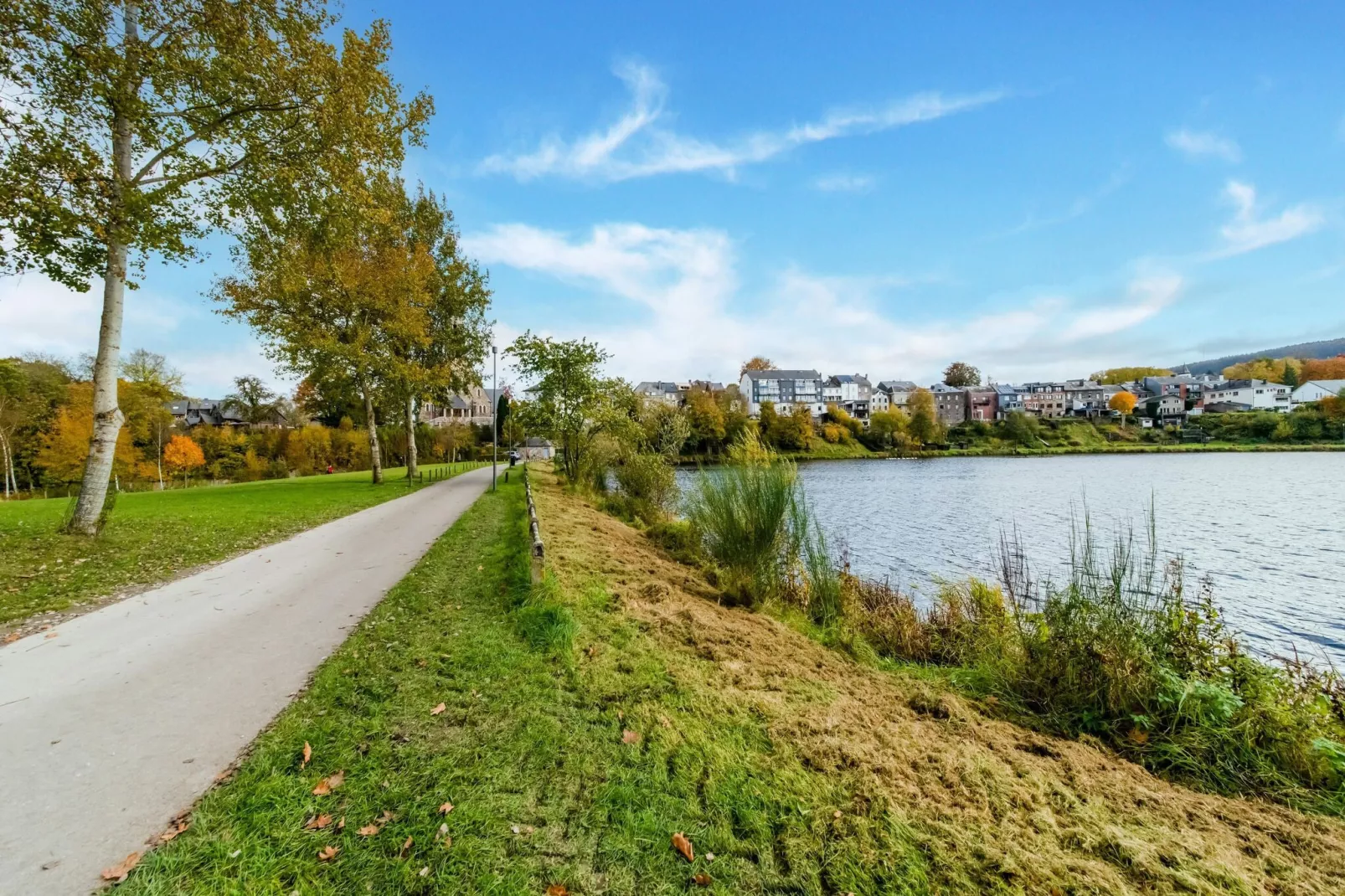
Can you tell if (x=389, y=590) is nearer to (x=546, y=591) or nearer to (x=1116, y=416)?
(x=546, y=591)

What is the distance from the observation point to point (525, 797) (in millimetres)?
3309

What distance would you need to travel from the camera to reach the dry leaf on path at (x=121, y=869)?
8.49 feet

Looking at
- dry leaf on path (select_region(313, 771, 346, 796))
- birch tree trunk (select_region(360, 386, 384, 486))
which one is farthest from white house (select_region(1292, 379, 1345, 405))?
dry leaf on path (select_region(313, 771, 346, 796))

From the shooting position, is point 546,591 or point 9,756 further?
point 546,591

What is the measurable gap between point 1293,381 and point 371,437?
174m

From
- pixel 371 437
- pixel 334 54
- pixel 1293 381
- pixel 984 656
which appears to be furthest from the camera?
pixel 1293 381

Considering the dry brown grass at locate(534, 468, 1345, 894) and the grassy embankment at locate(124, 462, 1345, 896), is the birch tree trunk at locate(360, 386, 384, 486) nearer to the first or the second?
the grassy embankment at locate(124, 462, 1345, 896)

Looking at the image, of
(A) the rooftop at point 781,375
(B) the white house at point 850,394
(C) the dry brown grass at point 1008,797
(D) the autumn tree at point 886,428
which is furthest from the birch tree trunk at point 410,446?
(B) the white house at point 850,394

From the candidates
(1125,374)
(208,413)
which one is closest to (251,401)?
(208,413)

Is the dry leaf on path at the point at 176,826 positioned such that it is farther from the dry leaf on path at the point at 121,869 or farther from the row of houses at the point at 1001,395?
the row of houses at the point at 1001,395

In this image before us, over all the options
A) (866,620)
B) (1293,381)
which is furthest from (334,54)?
(1293,381)

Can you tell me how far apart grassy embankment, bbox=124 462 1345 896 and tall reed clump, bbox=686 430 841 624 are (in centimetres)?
307

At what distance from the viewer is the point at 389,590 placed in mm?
7816

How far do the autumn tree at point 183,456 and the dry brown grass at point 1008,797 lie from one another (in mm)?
56748
